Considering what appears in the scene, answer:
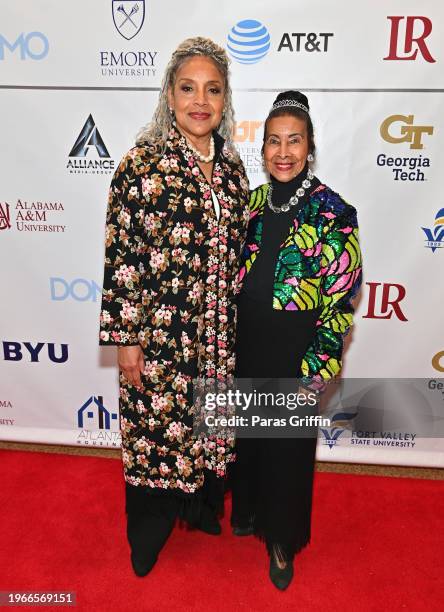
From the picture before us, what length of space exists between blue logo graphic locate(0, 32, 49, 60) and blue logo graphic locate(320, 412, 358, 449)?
2209mm

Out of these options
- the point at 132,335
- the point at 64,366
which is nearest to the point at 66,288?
the point at 64,366

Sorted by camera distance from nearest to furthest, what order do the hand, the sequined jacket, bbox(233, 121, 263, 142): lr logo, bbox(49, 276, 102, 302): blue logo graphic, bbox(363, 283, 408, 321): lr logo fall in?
the sequined jacket, the hand, bbox(233, 121, 263, 142): lr logo, bbox(363, 283, 408, 321): lr logo, bbox(49, 276, 102, 302): blue logo graphic

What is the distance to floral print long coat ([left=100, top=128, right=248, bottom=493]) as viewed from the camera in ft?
5.39

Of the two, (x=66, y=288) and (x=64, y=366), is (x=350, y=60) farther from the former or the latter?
(x=64, y=366)

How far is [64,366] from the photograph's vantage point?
2746 millimetres

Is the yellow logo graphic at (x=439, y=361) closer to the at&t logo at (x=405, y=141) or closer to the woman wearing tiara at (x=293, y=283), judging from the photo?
the at&t logo at (x=405, y=141)

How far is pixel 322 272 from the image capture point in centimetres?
166

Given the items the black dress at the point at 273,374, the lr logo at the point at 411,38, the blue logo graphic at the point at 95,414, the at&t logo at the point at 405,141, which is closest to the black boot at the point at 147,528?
the black dress at the point at 273,374

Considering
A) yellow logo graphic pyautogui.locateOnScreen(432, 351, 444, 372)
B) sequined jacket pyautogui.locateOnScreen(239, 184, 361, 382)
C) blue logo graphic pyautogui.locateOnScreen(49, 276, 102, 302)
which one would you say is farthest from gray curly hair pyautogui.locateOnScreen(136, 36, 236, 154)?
yellow logo graphic pyautogui.locateOnScreen(432, 351, 444, 372)

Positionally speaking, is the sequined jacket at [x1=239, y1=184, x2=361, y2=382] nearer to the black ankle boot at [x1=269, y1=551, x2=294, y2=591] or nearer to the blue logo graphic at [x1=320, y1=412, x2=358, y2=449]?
the black ankle boot at [x1=269, y1=551, x2=294, y2=591]

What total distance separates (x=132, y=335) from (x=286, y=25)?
58.9 inches

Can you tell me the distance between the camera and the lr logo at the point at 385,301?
2502mm

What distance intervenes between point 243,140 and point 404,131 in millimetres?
708

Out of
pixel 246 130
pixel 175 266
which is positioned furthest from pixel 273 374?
pixel 246 130
